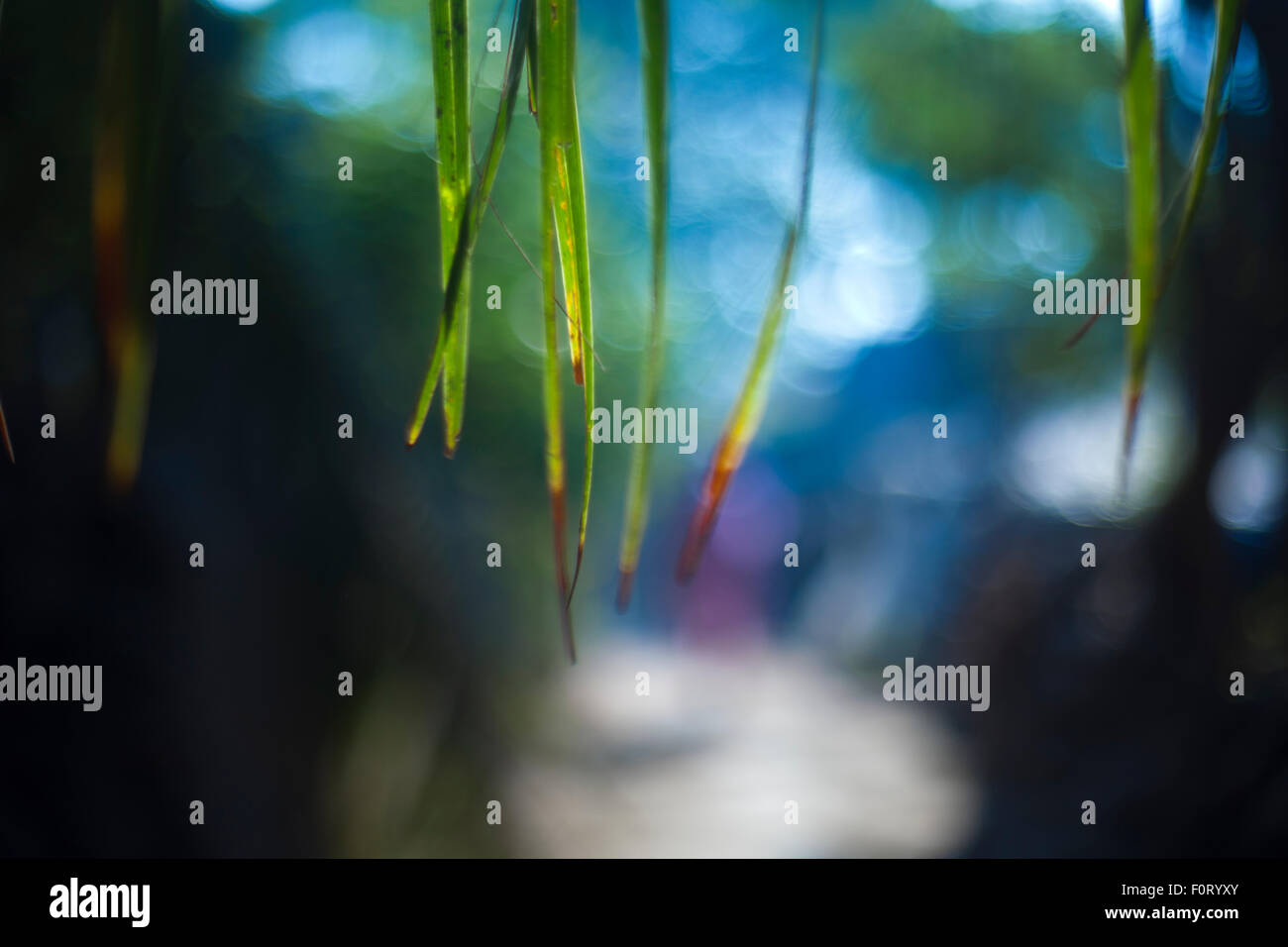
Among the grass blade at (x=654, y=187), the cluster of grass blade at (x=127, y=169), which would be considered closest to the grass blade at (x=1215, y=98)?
the grass blade at (x=654, y=187)

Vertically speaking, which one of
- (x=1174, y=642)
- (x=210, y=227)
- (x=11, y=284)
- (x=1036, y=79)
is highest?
(x=1036, y=79)

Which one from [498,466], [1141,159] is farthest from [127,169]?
[498,466]

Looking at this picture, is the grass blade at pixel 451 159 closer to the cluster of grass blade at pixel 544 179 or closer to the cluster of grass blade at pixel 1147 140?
the cluster of grass blade at pixel 544 179

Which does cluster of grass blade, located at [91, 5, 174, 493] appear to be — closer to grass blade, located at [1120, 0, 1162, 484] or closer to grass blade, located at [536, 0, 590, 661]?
grass blade, located at [536, 0, 590, 661]

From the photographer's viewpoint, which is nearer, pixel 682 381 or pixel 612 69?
pixel 682 381
